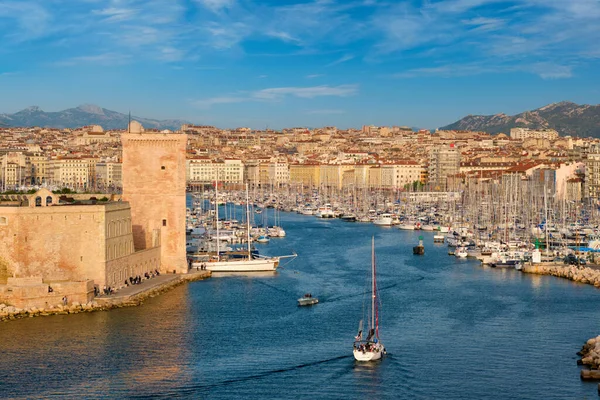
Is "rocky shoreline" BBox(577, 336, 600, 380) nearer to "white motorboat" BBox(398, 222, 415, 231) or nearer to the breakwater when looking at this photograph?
the breakwater

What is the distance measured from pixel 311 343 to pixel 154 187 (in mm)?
9854

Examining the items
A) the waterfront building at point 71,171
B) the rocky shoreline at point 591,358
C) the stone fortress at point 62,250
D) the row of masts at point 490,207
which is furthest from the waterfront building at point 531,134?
the rocky shoreline at point 591,358

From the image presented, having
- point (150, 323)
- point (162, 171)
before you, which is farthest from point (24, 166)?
point (150, 323)

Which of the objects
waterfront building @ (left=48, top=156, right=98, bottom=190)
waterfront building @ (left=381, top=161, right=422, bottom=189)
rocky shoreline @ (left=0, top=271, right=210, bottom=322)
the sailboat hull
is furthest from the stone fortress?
waterfront building @ (left=381, top=161, right=422, bottom=189)

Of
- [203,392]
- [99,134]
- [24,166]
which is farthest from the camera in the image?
[99,134]

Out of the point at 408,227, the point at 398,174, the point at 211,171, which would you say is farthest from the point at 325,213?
the point at 211,171

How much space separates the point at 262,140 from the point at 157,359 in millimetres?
145132

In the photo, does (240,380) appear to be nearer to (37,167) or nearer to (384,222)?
(384,222)

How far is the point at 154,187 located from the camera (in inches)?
1073

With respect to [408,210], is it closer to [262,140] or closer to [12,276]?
[12,276]

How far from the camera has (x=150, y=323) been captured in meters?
20.5

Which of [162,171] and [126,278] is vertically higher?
[162,171]

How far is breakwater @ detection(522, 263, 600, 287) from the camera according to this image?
2812 centimetres

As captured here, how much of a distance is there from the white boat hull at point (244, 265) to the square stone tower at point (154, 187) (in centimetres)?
251
